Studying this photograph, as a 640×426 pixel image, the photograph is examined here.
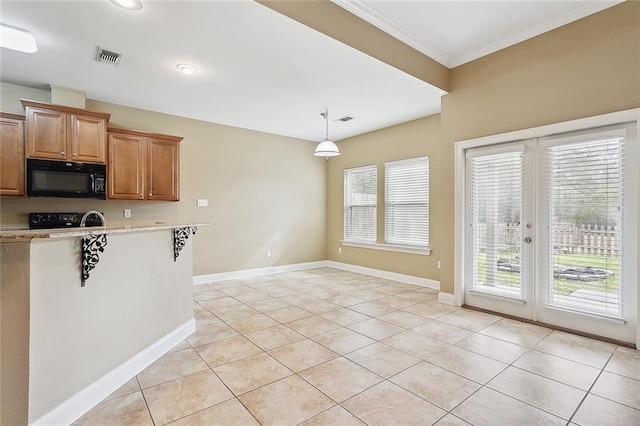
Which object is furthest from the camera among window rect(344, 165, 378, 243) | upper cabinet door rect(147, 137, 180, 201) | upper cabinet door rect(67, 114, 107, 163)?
window rect(344, 165, 378, 243)

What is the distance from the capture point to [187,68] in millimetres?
3479

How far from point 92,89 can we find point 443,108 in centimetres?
478

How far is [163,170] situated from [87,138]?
A: 1.01 metres

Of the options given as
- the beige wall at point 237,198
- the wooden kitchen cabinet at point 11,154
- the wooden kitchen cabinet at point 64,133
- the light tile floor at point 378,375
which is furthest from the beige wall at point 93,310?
the beige wall at point 237,198

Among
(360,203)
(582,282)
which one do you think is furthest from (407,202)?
(582,282)

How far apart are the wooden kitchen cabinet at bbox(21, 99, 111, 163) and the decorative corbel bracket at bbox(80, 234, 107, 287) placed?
268 cm

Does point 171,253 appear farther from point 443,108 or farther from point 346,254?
point 346,254

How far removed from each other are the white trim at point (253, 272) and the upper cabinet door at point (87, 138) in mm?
2416

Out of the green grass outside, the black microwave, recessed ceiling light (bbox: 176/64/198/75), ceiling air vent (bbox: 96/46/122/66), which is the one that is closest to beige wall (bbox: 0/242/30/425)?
ceiling air vent (bbox: 96/46/122/66)

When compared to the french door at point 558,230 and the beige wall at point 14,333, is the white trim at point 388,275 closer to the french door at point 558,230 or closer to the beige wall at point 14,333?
the french door at point 558,230

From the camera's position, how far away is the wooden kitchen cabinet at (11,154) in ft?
11.4

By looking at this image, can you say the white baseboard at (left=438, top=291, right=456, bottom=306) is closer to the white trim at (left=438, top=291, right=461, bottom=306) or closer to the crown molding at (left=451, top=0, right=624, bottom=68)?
the white trim at (left=438, top=291, right=461, bottom=306)

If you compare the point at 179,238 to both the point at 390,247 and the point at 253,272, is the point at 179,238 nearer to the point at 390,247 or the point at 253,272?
the point at 253,272

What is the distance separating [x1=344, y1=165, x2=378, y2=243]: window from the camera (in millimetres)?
6160
